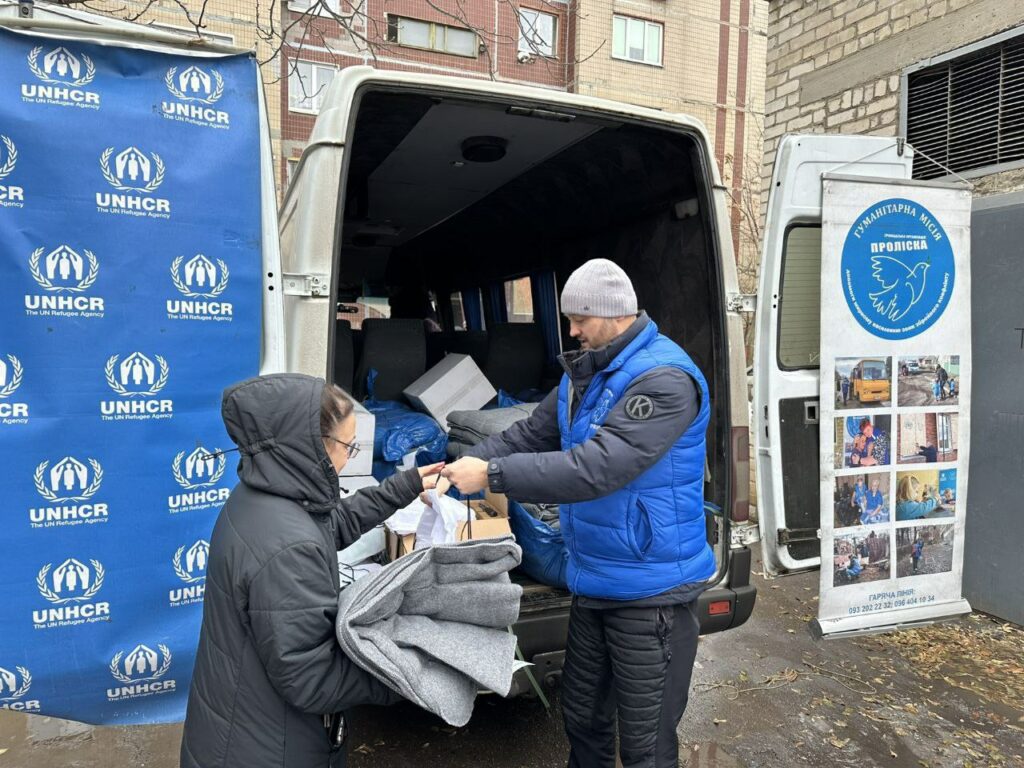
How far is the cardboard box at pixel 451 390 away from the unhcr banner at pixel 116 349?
7.19 ft

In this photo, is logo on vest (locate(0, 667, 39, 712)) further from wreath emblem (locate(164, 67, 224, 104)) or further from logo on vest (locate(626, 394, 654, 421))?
logo on vest (locate(626, 394, 654, 421))

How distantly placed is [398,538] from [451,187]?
298 centimetres

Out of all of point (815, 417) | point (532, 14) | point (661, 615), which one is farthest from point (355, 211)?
point (532, 14)

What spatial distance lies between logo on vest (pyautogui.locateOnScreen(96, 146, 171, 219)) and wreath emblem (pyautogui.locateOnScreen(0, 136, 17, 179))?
21cm

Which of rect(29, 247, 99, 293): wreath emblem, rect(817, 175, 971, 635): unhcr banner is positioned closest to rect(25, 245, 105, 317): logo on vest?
rect(29, 247, 99, 293): wreath emblem

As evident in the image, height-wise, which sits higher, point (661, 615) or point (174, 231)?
point (174, 231)

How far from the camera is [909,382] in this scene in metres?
3.41

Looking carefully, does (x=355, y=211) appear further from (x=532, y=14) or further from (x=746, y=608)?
(x=532, y=14)

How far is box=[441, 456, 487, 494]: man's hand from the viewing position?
2178mm

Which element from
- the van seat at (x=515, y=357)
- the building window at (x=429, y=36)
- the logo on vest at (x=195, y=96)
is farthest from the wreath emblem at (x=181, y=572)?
the building window at (x=429, y=36)

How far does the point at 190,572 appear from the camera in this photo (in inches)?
87.4

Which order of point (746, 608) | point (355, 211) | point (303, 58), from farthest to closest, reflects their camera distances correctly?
point (303, 58), point (355, 211), point (746, 608)

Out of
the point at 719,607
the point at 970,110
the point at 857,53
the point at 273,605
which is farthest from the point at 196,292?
the point at 857,53

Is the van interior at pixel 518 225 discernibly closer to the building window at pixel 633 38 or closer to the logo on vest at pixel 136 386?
the logo on vest at pixel 136 386
